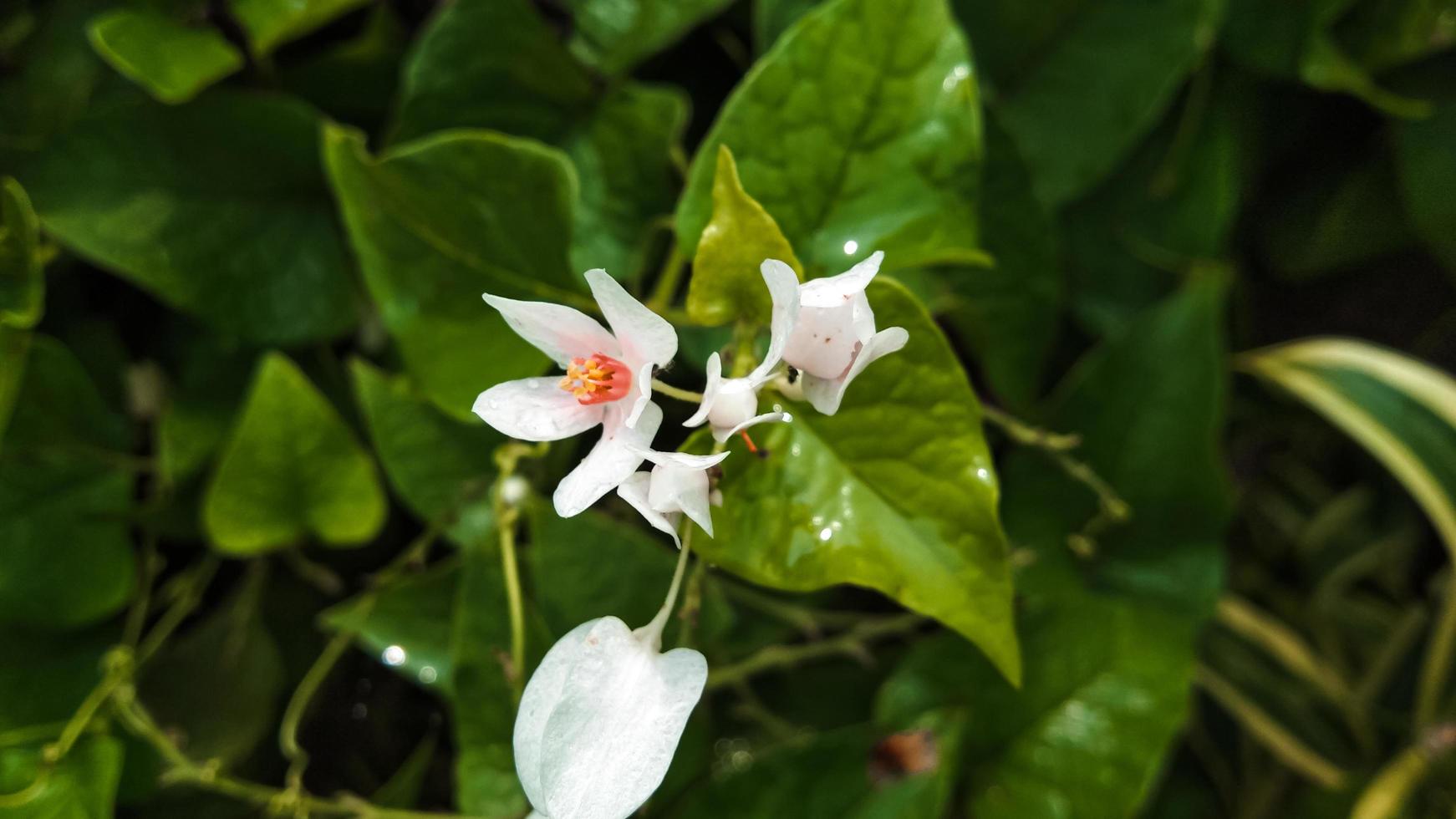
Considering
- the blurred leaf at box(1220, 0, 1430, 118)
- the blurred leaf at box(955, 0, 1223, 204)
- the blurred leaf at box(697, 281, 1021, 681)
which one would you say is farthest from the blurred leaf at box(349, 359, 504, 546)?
the blurred leaf at box(1220, 0, 1430, 118)

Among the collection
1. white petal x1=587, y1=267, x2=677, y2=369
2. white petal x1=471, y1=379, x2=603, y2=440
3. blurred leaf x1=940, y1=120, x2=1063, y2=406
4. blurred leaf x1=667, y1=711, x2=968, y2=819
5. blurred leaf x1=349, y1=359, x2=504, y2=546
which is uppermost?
white petal x1=587, y1=267, x2=677, y2=369

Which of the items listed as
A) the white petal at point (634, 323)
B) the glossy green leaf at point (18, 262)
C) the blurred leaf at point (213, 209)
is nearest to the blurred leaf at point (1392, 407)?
the white petal at point (634, 323)

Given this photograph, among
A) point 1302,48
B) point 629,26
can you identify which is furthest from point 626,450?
point 1302,48

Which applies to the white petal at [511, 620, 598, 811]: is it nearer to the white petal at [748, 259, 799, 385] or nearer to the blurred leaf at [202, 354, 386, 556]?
the white petal at [748, 259, 799, 385]

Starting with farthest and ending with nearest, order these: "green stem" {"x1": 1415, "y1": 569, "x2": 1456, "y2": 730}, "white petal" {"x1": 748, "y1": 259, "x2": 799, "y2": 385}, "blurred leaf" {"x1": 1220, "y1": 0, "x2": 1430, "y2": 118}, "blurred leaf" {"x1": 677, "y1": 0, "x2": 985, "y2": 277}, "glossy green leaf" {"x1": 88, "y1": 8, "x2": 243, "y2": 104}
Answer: "green stem" {"x1": 1415, "y1": 569, "x2": 1456, "y2": 730}, "blurred leaf" {"x1": 1220, "y1": 0, "x2": 1430, "y2": 118}, "glossy green leaf" {"x1": 88, "y1": 8, "x2": 243, "y2": 104}, "blurred leaf" {"x1": 677, "y1": 0, "x2": 985, "y2": 277}, "white petal" {"x1": 748, "y1": 259, "x2": 799, "y2": 385}

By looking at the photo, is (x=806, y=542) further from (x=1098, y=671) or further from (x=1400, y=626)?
(x=1400, y=626)

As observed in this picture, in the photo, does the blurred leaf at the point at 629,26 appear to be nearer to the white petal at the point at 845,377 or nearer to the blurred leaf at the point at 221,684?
the white petal at the point at 845,377

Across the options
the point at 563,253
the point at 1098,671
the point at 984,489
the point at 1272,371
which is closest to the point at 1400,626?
the point at 1272,371
